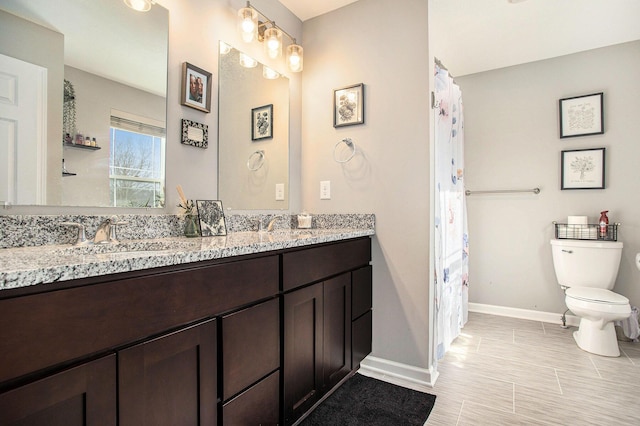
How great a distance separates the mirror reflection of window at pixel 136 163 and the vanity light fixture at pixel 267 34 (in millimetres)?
804

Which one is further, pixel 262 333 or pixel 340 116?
pixel 340 116

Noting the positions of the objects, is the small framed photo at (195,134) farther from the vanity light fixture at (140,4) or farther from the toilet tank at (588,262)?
the toilet tank at (588,262)

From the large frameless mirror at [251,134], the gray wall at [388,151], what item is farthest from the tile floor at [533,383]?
the large frameless mirror at [251,134]

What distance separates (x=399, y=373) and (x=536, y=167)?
2316mm

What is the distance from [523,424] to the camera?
148 cm

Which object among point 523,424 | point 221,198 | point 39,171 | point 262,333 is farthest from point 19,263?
point 523,424

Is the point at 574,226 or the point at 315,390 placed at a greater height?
the point at 574,226

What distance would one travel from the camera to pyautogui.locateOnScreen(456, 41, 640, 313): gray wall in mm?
2564

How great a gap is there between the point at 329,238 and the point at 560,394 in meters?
1.56

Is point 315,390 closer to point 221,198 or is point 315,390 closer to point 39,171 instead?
point 221,198

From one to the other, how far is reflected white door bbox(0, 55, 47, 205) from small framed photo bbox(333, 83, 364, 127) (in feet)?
4.94

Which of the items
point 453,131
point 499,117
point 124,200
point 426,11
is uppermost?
point 426,11

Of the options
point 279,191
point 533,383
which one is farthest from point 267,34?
point 533,383

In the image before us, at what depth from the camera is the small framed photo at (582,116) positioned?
2.66m
